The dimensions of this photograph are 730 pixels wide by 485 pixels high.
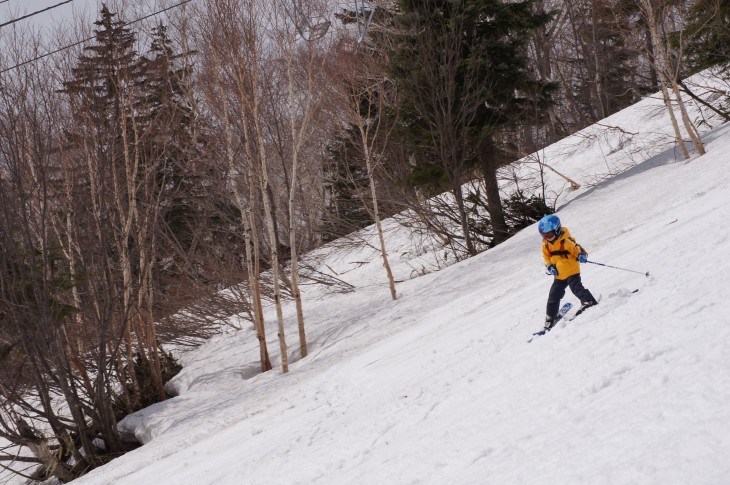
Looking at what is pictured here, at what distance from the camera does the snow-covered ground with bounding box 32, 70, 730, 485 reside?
4.00 metres

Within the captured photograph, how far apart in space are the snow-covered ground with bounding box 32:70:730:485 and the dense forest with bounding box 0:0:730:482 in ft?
5.68

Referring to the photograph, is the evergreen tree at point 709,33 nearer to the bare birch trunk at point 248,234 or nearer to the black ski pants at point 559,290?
the bare birch trunk at point 248,234

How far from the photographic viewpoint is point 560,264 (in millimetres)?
7352

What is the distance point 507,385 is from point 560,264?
83.1 inches

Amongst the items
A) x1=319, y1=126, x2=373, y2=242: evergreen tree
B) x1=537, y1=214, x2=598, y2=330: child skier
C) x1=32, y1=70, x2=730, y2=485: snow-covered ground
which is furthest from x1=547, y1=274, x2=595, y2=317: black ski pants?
x1=319, y1=126, x2=373, y2=242: evergreen tree

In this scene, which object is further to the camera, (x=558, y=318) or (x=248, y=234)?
(x=248, y=234)

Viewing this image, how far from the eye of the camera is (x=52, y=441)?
13.6 m

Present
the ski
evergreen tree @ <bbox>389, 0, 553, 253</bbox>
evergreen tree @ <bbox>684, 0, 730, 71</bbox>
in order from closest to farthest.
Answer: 1. the ski
2. evergreen tree @ <bbox>389, 0, 553, 253</bbox>
3. evergreen tree @ <bbox>684, 0, 730, 71</bbox>

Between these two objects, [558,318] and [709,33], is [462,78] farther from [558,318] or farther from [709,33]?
[558,318]

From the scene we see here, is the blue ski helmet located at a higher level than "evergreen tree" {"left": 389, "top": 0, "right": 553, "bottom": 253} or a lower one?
lower

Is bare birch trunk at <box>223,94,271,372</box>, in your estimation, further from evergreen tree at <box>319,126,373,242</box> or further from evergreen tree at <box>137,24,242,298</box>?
evergreen tree at <box>319,126,373,242</box>

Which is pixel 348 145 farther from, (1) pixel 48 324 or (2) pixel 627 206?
(1) pixel 48 324

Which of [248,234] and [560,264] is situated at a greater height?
[248,234]

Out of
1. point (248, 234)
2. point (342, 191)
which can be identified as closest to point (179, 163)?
point (248, 234)
